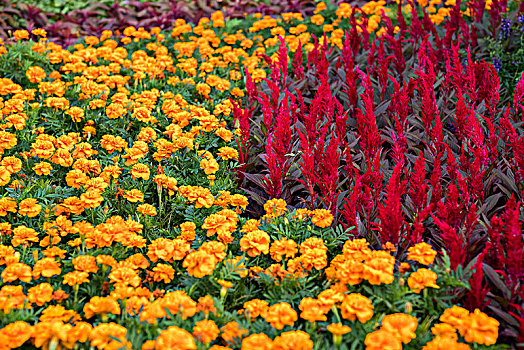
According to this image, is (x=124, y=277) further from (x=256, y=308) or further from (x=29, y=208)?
(x=29, y=208)

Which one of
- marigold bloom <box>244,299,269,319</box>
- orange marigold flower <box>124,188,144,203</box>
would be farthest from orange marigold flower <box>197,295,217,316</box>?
orange marigold flower <box>124,188,144,203</box>

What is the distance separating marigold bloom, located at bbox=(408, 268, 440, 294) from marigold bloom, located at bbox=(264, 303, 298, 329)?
508mm

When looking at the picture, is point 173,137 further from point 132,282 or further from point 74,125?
point 132,282

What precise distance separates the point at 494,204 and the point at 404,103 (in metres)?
0.83

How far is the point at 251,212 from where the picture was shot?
292 cm

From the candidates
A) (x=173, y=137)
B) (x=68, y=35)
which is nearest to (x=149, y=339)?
(x=173, y=137)

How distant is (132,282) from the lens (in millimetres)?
2104

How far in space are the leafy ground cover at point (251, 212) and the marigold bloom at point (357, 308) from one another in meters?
0.01

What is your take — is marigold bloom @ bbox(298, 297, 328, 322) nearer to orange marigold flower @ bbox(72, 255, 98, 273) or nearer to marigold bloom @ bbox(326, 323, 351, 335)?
marigold bloom @ bbox(326, 323, 351, 335)

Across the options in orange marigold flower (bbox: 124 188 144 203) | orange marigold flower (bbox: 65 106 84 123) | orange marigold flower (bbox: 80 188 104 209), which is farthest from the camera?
orange marigold flower (bbox: 65 106 84 123)

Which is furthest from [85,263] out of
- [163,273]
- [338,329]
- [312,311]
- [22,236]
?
[338,329]

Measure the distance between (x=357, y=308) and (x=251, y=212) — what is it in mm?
1138

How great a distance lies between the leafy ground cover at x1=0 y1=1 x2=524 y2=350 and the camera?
6.46ft

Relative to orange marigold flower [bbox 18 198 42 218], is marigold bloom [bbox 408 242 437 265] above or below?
above
